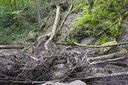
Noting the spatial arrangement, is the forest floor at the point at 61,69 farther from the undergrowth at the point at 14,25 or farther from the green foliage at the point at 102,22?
the undergrowth at the point at 14,25

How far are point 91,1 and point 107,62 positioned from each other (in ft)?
16.5

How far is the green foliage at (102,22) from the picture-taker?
9959 mm

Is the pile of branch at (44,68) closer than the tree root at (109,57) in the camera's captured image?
Yes

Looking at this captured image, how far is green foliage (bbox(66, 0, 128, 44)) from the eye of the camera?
32.7 ft

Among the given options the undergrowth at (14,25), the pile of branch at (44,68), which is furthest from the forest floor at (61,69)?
the undergrowth at (14,25)

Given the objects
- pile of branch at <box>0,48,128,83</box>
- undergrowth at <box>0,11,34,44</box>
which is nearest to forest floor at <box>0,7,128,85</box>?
pile of branch at <box>0,48,128,83</box>

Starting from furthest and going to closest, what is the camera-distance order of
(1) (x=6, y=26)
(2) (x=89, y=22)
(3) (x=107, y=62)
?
(1) (x=6, y=26)
(2) (x=89, y=22)
(3) (x=107, y=62)

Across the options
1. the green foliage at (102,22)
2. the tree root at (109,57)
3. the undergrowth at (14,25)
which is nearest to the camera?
the tree root at (109,57)

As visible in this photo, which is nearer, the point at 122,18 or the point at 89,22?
the point at 122,18

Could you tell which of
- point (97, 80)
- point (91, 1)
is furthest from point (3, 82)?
point (91, 1)

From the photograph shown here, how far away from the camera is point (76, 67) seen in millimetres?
6523

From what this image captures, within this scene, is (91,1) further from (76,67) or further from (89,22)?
(76,67)

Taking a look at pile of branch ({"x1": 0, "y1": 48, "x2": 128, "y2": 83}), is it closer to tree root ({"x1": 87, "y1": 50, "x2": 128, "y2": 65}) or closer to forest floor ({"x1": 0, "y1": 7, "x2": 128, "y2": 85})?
forest floor ({"x1": 0, "y1": 7, "x2": 128, "y2": 85})

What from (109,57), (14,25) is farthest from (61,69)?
(14,25)
